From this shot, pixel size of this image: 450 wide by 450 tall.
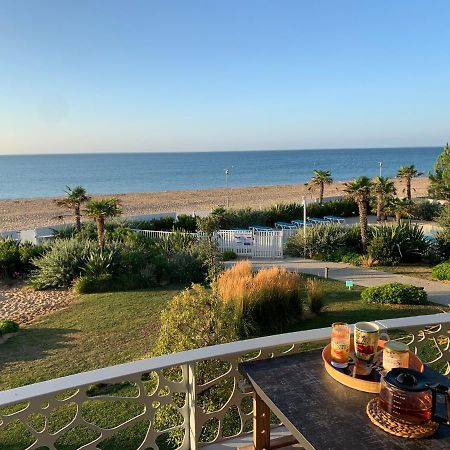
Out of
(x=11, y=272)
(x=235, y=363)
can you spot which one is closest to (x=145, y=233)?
(x=11, y=272)

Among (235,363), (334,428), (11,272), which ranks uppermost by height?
(334,428)

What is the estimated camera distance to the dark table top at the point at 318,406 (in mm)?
1755

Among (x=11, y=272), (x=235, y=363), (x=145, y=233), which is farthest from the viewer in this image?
(x=145, y=233)

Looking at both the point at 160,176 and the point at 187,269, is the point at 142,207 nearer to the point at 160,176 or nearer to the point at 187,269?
the point at 187,269

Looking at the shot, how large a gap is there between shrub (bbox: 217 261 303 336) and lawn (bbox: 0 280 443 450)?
1.10ft

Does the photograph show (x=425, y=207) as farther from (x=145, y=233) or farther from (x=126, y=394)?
(x=126, y=394)

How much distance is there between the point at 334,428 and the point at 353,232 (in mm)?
14437

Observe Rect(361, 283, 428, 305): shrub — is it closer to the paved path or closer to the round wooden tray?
the paved path

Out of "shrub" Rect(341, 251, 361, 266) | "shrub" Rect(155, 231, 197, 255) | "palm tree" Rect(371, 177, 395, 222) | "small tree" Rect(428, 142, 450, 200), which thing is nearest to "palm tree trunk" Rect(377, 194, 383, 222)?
"palm tree" Rect(371, 177, 395, 222)

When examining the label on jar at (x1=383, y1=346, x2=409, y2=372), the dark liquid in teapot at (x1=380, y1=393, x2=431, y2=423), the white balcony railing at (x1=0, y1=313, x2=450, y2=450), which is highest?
the label on jar at (x1=383, y1=346, x2=409, y2=372)

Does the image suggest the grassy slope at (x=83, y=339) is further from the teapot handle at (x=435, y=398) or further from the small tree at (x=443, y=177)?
the small tree at (x=443, y=177)

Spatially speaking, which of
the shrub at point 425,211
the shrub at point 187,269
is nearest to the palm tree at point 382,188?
the shrub at point 425,211

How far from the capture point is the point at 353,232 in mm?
15688

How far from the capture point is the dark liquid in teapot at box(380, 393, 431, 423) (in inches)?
71.1
